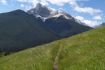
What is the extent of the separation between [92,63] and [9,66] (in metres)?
17.8

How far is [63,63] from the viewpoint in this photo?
51656 millimetres

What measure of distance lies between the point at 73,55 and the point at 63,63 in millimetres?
5564

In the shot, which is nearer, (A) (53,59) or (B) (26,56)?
(A) (53,59)

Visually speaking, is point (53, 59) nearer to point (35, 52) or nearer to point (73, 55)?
point (73, 55)

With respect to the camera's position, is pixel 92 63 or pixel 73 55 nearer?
pixel 92 63

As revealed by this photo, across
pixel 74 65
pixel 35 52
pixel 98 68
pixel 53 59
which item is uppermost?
pixel 98 68

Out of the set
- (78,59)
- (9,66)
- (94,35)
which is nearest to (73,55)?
(78,59)

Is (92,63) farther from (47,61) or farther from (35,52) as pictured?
(35,52)

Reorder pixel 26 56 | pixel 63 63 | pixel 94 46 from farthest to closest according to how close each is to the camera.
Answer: pixel 26 56 → pixel 94 46 → pixel 63 63

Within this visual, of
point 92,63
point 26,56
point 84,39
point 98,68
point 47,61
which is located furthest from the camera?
point 84,39

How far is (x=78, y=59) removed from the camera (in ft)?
174

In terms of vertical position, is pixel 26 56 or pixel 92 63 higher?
pixel 92 63

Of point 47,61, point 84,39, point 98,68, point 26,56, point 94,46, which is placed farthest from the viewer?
point 84,39

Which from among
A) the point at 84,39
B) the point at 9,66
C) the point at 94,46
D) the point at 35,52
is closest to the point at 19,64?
the point at 9,66
